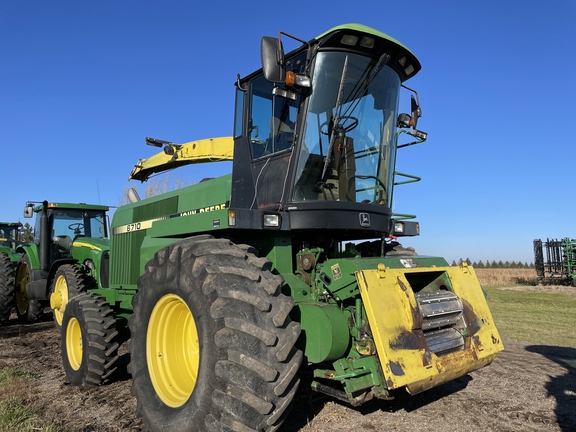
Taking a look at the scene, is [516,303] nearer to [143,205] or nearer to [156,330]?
[143,205]

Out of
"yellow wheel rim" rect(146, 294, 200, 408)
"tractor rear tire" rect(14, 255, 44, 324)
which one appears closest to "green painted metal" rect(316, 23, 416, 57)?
"yellow wheel rim" rect(146, 294, 200, 408)

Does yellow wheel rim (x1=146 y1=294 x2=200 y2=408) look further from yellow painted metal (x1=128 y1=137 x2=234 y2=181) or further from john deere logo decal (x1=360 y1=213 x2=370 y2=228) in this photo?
yellow painted metal (x1=128 y1=137 x2=234 y2=181)

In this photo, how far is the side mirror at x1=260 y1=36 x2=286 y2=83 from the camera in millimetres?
3836

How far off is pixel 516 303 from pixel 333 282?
1457 cm

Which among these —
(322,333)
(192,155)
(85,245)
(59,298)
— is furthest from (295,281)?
(85,245)

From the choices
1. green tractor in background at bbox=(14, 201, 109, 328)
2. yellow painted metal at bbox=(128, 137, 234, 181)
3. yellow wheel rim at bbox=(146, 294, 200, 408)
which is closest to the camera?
yellow wheel rim at bbox=(146, 294, 200, 408)

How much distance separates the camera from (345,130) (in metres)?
4.53

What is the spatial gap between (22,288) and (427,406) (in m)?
11.4

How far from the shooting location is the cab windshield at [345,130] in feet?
14.3

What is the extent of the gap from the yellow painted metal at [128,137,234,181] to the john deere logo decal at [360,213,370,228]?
279cm

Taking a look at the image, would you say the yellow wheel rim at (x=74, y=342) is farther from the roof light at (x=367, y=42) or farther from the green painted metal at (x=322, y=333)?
the roof light at (x=367, y=42)

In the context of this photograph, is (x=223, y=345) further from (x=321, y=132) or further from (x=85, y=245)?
(x=85, y=245)

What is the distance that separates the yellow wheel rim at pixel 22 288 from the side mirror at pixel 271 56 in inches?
431

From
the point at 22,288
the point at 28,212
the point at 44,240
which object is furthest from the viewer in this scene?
the point at 22,288
